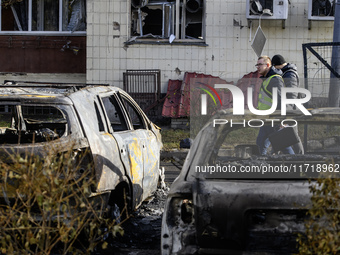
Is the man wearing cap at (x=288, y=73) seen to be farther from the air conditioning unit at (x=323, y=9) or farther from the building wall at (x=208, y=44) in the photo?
the air conditioning unit at (x=323, y=9)

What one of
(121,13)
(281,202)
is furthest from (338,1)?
(281,202)

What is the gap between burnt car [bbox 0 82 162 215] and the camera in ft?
16.5

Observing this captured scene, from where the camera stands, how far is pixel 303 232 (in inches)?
140

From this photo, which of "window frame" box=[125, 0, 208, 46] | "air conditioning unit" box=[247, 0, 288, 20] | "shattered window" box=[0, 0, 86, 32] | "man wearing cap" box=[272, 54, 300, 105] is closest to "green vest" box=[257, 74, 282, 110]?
"man wearing cap" box=[272, 54, 300, 105]

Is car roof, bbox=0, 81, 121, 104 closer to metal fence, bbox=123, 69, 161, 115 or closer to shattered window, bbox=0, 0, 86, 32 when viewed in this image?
metal fence, bbox=123, 69, 161, 115

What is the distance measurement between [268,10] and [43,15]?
269 inches

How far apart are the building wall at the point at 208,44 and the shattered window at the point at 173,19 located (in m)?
0.36

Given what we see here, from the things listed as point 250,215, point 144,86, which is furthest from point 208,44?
point 250,215

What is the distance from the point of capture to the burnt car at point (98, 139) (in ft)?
16.5

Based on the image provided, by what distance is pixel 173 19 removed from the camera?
16.5m

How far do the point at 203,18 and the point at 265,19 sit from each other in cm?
170

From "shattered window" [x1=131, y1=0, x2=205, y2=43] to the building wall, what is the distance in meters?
0.36

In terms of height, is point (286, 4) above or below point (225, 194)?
above

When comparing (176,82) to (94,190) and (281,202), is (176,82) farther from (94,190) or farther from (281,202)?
(281,202)
